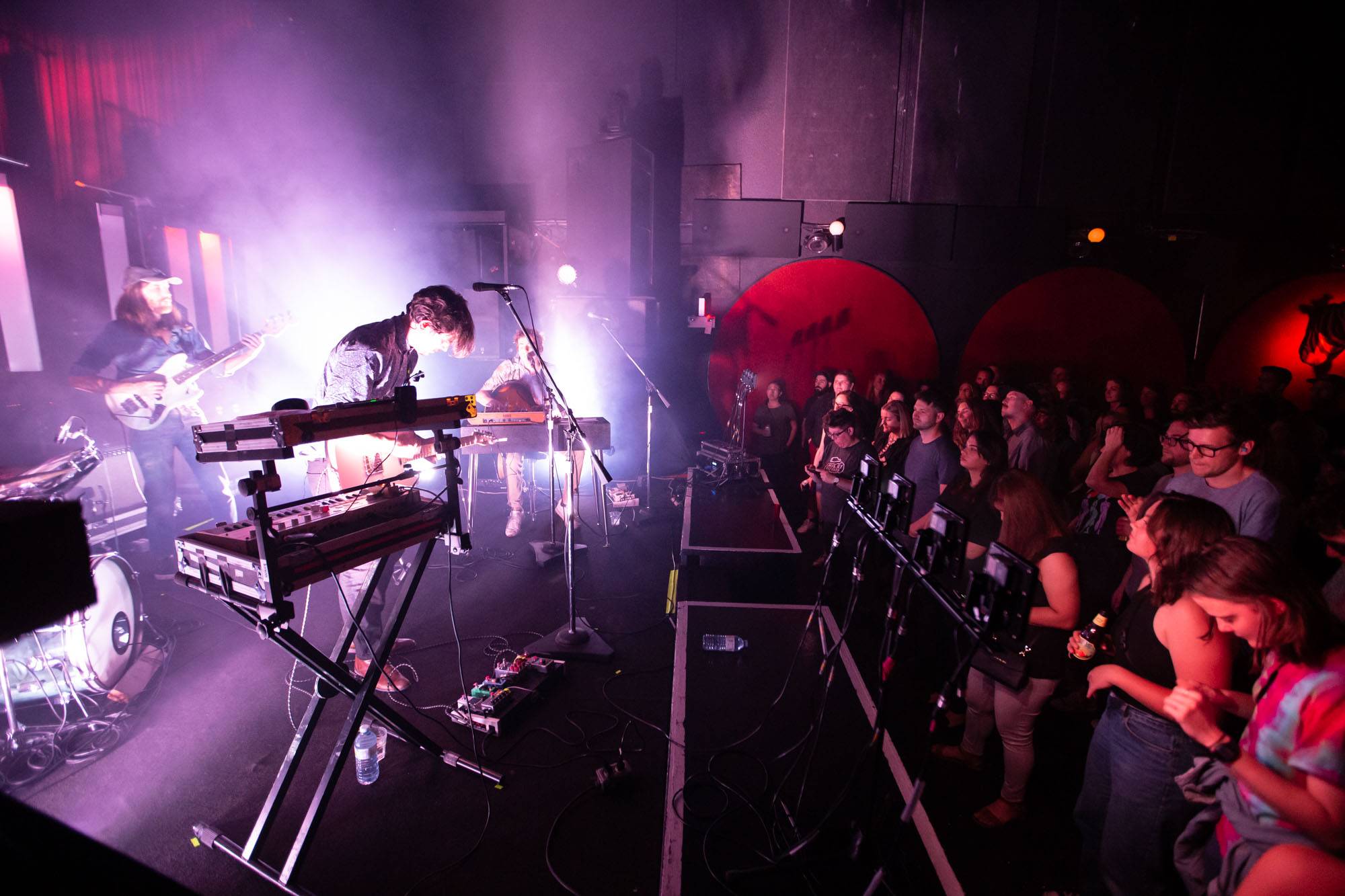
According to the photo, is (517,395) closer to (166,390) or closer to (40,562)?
(166,390)

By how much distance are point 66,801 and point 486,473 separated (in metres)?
Result: 5.10

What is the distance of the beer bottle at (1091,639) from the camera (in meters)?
2.16

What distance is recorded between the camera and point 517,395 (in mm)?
5234

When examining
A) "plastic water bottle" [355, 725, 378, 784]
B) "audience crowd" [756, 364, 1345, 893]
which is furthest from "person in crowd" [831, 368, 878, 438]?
"plastic water bottle" [355, 725, 378, 784]

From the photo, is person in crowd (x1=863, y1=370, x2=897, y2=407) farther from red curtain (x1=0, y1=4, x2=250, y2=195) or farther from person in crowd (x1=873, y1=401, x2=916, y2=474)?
red curtain (x1=0, y1=4, x2=250, y2=195)

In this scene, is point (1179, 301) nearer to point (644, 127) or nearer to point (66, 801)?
point (644, 127)

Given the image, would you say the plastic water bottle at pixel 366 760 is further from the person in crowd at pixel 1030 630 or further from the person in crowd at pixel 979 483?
the person in crowd at pixel 979 483

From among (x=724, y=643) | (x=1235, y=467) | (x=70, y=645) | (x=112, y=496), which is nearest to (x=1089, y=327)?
(x=1235, y=467)

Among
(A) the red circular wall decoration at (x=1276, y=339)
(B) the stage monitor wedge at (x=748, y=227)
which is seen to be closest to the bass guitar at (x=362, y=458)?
(B) the stage monitor wedge at (x=748, y=227)

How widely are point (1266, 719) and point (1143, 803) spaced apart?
462 millimetres

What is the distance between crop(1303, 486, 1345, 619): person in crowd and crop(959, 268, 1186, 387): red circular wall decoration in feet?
19.3

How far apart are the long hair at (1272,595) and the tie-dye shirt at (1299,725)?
35 millimetres

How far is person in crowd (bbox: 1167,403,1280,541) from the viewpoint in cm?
254

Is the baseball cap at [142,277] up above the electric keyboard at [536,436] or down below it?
above
